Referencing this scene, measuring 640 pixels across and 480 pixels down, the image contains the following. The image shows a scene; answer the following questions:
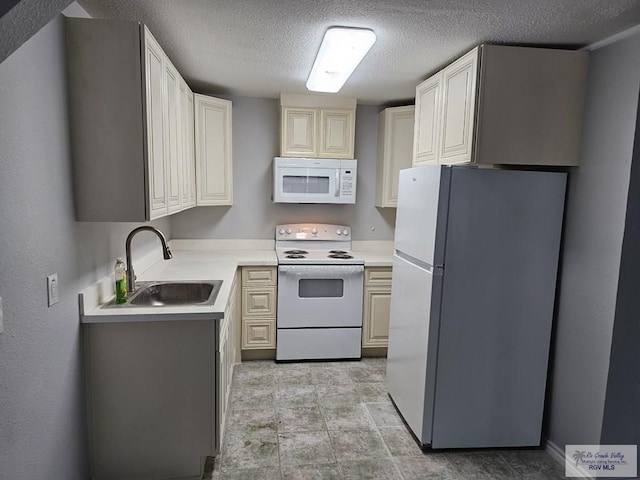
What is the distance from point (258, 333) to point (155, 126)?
2.02 m

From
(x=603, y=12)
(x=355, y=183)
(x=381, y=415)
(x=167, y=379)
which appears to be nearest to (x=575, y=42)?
(x=603, y=12)

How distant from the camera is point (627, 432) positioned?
810 mm

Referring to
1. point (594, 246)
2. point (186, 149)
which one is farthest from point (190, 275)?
point (594, 246)

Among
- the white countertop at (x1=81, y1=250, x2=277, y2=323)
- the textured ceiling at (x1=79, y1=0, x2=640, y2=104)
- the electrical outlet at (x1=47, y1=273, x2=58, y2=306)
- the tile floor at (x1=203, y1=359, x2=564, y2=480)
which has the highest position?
the textured ceiling at (x1=79, y1=0, x2=640, y2=104)

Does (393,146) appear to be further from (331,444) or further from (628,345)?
(628,345)

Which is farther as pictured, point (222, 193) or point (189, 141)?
point (222, 193)

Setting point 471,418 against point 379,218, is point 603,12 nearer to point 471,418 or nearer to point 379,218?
point 471,418

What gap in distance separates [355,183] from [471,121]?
1.58 meters

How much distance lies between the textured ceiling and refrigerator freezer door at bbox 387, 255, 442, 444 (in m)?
1.25

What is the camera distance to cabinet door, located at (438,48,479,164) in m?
2.23

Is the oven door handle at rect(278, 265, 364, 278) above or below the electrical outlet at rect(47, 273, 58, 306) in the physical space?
below

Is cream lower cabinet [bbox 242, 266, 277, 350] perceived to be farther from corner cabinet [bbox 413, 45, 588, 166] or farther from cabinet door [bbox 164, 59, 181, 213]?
corner cabinet [bbox 413, 45, 588, 166]

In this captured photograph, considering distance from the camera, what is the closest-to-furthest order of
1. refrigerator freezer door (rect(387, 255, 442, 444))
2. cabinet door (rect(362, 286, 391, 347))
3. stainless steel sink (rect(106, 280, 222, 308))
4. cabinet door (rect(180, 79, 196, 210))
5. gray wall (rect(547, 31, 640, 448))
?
gray wall (rect(547, 31, 640, 448)), refrigerator freezer door (rect(387, 255, 442, 444)), stainless steel sink (rect(106, 280, 222, 308)), cabinet door (rect(180, 79, 196, 210)), cabinet door (rect(362, 286, 391, 347))

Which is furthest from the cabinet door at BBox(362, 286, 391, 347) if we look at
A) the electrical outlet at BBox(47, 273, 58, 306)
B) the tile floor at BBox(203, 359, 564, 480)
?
the electrical outlet at BBox(47, 273, 58, 306)
